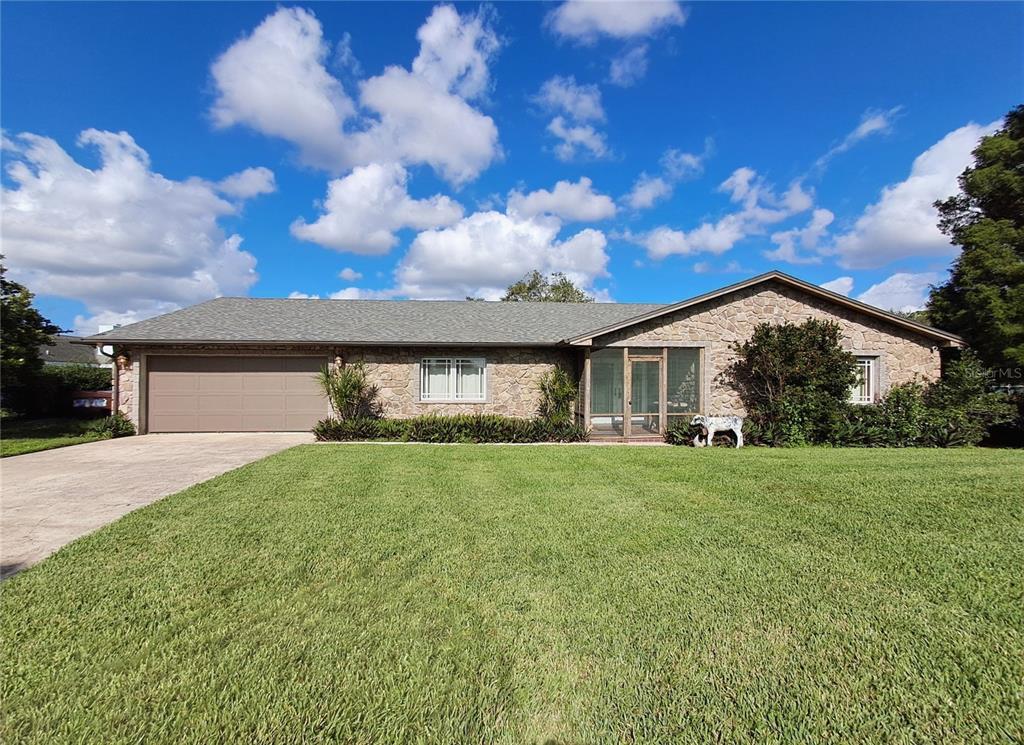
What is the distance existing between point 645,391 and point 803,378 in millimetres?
3798

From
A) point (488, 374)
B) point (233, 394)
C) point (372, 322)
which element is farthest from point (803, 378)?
point (233, 394)

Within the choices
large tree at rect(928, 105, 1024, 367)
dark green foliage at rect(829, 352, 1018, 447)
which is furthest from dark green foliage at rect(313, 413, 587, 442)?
large tree at rect(928, 105, 1024, 367)

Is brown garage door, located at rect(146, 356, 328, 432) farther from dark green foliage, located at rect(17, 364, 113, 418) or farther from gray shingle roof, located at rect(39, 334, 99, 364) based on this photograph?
gray shingle roof, located at rect(39, 334, 99, 364)

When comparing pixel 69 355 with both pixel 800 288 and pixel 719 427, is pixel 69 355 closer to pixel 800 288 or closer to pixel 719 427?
pixel 719 427

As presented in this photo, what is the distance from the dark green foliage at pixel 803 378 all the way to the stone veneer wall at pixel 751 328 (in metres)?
0.71

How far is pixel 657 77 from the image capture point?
12406 mm

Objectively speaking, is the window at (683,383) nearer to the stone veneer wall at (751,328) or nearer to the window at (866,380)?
the stone veneer wall at (751,328)

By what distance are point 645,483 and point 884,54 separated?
10967 millimetres

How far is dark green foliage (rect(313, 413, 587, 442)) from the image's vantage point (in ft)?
37.9

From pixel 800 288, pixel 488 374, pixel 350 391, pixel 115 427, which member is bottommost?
pixel 115 427

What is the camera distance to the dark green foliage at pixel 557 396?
12.5 meters

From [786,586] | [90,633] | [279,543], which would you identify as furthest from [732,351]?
[90,633]

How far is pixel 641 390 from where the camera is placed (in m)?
12.7

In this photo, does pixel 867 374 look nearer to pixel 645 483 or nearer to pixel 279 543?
pixel 645 483
